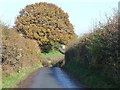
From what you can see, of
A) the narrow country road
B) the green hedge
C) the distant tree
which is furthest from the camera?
the distant tree

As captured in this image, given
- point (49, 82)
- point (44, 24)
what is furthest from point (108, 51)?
point (44, 24)

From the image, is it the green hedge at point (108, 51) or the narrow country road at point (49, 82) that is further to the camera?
the narrow country road at point (49, 82)

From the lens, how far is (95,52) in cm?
1939

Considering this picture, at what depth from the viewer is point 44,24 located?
66000 millimetres

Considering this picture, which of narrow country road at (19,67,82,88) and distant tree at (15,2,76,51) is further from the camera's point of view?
distant tree at (15,2,76,51)

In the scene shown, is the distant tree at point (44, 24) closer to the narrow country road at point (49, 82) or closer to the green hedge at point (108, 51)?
Result: the narrow country road at point (49, 82)

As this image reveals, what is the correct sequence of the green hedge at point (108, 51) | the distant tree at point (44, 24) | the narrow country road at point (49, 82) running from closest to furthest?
1. the green hedge at point (108, 51)
2. the narrow country road at point (49, 82)
3. the distant tree at point (44, 24)

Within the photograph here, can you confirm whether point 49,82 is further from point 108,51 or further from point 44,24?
point 44,24

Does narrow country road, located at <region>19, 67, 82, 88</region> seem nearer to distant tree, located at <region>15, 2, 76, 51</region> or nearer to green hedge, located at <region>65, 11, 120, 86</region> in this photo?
green hedge, located at <region>65, 11, 120, 86</region>

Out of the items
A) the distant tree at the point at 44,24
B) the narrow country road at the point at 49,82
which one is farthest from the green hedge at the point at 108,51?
the distant tree at the point at 44,24

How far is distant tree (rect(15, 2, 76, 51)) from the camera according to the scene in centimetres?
6456

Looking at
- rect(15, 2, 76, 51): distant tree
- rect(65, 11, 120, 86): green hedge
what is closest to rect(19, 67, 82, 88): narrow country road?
rect(65, 11, 120, 86): green hedge

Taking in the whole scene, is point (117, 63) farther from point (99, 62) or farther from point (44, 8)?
point (44, 8)

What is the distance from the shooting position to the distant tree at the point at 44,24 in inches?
2542
